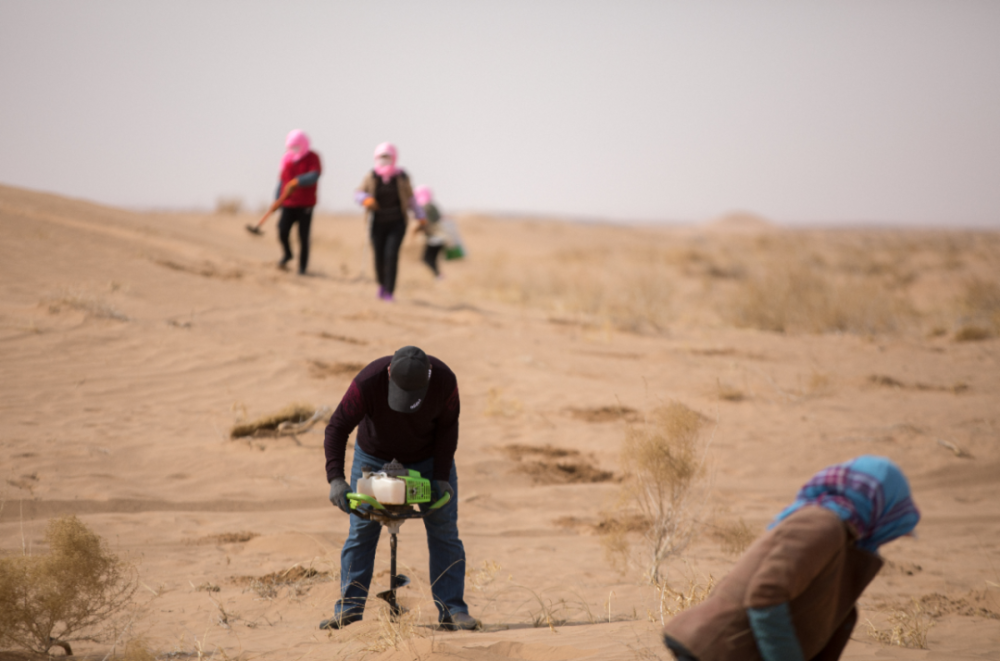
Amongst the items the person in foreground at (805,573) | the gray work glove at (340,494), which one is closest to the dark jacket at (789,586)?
the person in foreground at (805,573)

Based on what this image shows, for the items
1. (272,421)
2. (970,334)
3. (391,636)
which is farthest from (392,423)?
(970,334)

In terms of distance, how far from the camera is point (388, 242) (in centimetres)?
1111

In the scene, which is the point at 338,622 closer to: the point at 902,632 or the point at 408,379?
the point at 408,379

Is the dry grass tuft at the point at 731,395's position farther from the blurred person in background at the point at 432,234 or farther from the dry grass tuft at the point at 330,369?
the blurred person in background at the point at 432,234

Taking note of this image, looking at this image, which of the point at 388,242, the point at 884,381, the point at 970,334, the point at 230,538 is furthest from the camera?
the point at 970,334

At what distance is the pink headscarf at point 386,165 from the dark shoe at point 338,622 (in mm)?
7738

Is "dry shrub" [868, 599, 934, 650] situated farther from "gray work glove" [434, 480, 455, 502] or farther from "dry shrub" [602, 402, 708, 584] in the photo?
"gray work glove" [434, 480, 455, 502]

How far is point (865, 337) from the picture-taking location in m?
12.3

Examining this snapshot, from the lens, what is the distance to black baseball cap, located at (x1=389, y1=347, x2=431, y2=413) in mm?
3400

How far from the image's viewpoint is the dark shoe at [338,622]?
377 cm

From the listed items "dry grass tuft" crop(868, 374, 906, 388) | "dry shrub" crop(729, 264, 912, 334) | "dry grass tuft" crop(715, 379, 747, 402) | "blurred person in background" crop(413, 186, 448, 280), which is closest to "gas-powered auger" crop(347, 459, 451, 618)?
"dry grass tuft" crop(715, 379, 747, 402)

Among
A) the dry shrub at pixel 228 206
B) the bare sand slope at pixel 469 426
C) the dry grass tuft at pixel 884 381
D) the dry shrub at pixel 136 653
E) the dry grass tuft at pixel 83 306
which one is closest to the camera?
the dry shrub at pixel 136 653

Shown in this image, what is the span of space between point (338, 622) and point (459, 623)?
587 mm

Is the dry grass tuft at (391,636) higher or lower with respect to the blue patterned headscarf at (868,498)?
lower
